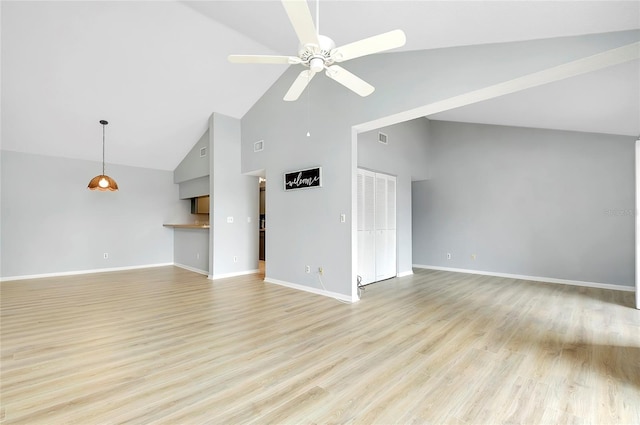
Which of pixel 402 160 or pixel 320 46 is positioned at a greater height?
pixel 320 46

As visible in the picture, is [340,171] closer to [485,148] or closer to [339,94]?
[339,94]

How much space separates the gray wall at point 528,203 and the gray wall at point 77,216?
Result: 685 cm

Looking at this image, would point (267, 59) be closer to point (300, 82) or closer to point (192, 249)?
point (300, 82)

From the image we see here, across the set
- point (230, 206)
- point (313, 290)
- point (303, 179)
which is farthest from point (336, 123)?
point (230, 206)

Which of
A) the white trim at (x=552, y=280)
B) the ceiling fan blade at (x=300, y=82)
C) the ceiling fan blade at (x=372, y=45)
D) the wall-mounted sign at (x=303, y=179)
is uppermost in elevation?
the ceiling fan blade at (x=300, y=82)

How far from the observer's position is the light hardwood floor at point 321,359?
185 cm

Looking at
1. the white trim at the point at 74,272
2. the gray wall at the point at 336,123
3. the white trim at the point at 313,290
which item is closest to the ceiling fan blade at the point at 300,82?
the gray wall at the point at 336,123

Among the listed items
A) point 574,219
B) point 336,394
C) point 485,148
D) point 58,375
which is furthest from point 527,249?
point 58,375

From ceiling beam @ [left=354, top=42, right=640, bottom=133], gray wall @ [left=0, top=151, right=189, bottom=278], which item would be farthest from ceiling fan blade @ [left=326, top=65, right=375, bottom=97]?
gray wall @ [left=0, top=151, right=189, bottom=278]

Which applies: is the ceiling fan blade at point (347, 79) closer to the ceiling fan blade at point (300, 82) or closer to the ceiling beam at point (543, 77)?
the ceiling fan blade at point (300, 82)

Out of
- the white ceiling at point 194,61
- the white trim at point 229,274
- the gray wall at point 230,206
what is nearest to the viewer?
the white ceiling at point 194,61

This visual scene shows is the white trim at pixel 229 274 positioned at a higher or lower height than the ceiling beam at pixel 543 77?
lower

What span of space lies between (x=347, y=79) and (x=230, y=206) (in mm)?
4393

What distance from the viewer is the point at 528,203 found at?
19.0 ft
